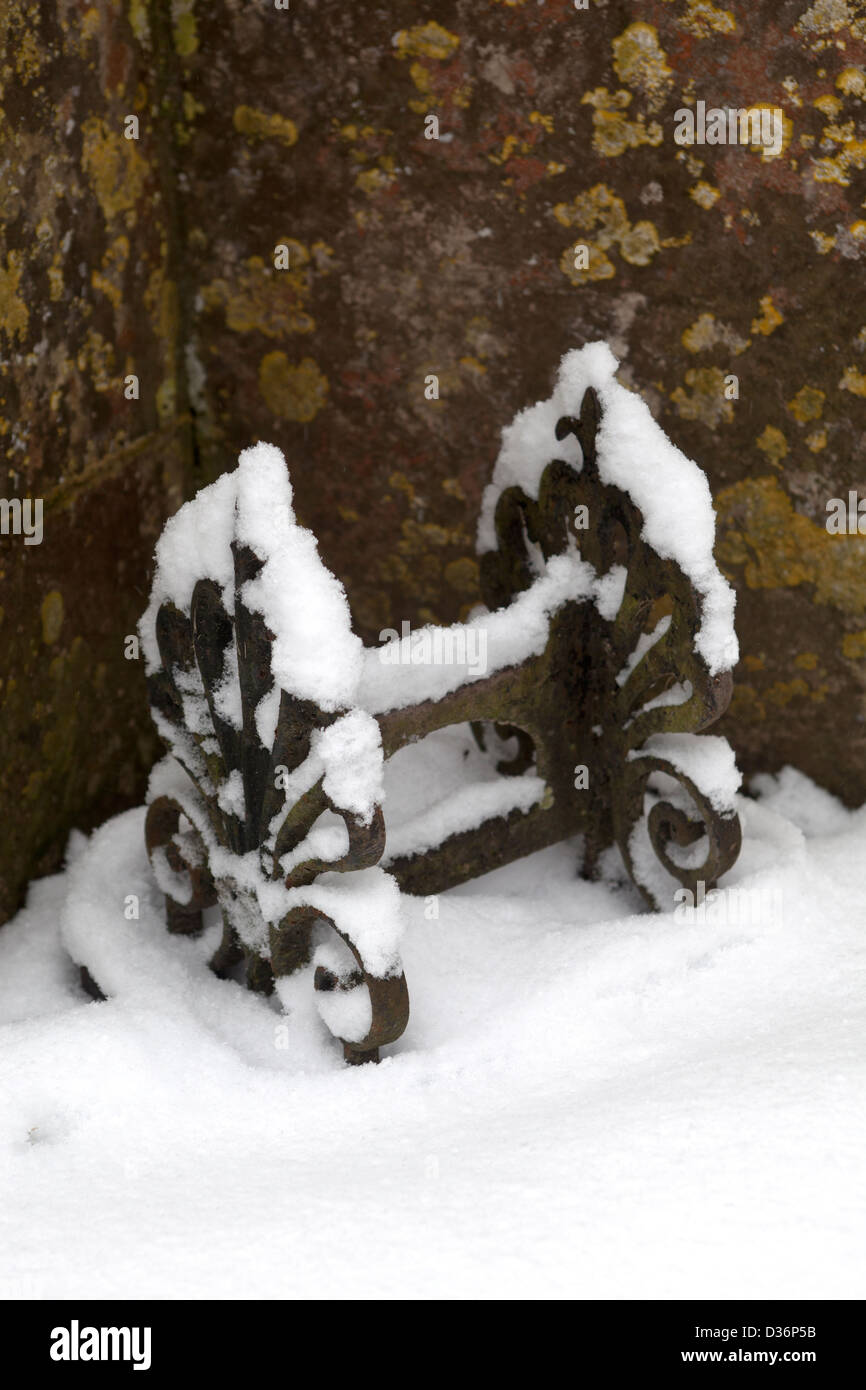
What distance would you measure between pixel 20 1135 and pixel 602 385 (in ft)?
3.44

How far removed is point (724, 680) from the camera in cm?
165

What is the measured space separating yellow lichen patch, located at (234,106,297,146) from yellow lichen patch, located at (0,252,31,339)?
1.45ft

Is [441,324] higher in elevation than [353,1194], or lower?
higher

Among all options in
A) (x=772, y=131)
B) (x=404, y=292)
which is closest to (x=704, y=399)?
(x=772, y=131)

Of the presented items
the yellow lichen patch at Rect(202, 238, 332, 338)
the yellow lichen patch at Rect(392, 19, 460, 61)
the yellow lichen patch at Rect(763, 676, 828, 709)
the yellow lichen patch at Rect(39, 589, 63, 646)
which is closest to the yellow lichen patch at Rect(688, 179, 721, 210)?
the yellow lichen patch at Rect(392, 19, 460, 61)

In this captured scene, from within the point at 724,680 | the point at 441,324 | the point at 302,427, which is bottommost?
the point at 724,680

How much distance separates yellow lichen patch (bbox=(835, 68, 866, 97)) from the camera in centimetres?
166

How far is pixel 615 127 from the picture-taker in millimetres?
1813

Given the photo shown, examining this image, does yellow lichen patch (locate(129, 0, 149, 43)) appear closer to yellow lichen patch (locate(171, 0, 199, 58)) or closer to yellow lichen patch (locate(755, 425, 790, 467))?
yellow lichen patch (locate(171, 0, 199, 58))

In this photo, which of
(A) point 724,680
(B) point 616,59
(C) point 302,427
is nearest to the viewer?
(A) point 724,680

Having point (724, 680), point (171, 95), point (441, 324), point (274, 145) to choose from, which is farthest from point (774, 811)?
point (171, 95)

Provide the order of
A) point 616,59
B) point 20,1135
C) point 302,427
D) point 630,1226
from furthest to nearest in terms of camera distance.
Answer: point 302,427, point 616,59, point 20,1135, point 630,1226

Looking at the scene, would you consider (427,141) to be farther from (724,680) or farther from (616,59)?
(724,680)

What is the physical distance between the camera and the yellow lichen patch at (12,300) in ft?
5.61
